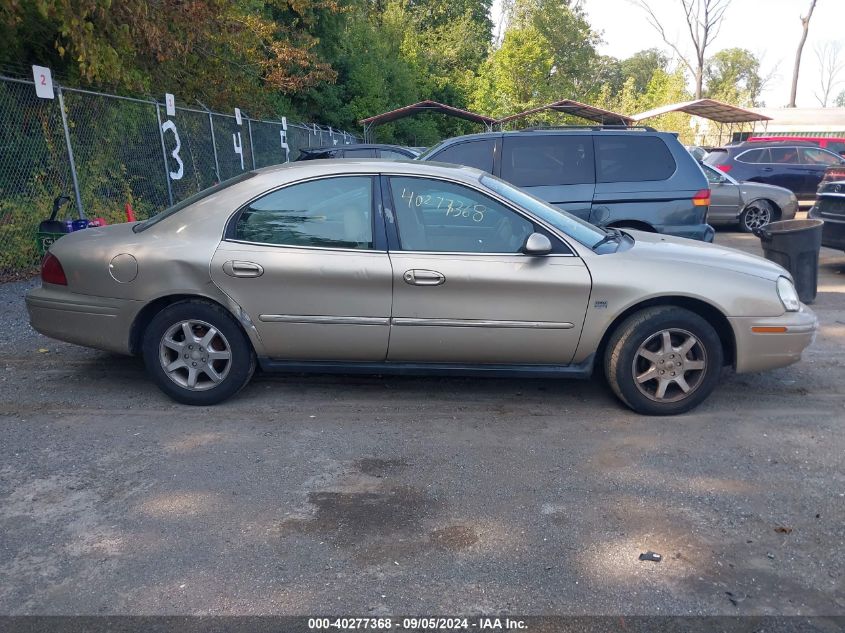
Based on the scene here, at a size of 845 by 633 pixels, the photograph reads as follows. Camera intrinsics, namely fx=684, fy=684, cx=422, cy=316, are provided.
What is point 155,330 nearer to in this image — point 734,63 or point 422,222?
point 422,222

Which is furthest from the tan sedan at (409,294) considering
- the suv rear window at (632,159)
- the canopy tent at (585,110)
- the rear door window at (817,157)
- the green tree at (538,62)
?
the green tree at (538,62)

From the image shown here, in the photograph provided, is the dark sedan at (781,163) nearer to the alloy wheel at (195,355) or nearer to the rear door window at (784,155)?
the rear door window at (784,155)

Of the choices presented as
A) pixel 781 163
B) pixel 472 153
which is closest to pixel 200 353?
pixel 472 153

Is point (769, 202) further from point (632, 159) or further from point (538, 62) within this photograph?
point (538, 62)

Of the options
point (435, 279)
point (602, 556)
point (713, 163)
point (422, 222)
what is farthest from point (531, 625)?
point (713, 163)

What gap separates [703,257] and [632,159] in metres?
3.24

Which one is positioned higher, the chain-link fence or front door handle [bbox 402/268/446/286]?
the chain-link fence

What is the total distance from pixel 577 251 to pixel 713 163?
13018 millimetres

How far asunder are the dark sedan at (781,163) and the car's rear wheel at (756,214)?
2.73 metres

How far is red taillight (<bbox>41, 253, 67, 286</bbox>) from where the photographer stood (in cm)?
472

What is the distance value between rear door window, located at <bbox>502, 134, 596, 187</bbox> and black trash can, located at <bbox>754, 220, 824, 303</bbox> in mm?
1943

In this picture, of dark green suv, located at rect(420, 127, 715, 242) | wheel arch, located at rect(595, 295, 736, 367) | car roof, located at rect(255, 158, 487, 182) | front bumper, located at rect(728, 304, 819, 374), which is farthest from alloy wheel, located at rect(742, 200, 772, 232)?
car roof, located at rect(255, 158, 487, 182)

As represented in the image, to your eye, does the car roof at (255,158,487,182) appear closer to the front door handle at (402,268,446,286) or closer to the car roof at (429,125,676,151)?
the front door handle at (402,268,446,286)

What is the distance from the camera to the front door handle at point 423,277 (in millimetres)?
4371
